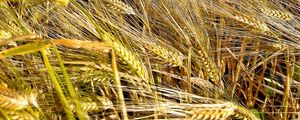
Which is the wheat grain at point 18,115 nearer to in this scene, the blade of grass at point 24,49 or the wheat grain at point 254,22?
the blade of grass at point 24,49

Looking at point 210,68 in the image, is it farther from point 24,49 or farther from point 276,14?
point 24,49

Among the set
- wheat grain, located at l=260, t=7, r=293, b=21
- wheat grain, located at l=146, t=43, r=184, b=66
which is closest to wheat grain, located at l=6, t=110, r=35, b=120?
wheat grain, located at l=146, t=43, r=184, b=66

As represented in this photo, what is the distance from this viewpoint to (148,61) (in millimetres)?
1165

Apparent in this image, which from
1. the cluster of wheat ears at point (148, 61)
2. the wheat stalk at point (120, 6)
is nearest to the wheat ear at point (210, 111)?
the cluster of wheat ears at point (148, 61)

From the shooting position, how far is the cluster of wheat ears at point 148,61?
2.92ft

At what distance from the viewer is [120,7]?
4.47 feet

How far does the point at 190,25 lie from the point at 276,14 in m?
0.31

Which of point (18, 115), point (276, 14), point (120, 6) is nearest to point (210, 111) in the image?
point (18, 115)

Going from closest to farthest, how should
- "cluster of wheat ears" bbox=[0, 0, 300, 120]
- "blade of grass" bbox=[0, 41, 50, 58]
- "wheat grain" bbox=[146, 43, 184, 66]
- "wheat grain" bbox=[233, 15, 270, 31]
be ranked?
"blade of grass" bbox=[0, 41, 50, 58] → "cluster of wheat ears" bbox=[0, 0, 300, 120] → "wheat grain" bbox=[146, 43, 184, 66] → "wheat grain" bbox=[233, 15, 270, 31]

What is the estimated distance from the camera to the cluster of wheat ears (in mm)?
891

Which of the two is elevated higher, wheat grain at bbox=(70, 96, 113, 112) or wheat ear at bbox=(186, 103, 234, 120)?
wheat grain at bbox=(70, 96, 113, 112)

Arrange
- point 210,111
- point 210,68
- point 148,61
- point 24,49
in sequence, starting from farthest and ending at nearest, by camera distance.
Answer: point 210,68
point 148,61
point 210,111
point 24,49

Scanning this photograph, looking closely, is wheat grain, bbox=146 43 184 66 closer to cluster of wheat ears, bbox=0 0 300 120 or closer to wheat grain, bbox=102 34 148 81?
cluster of wheat ears, bbox=0 0 300 120

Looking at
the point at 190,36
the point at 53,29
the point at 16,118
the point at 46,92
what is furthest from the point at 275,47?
the point at 16,118
